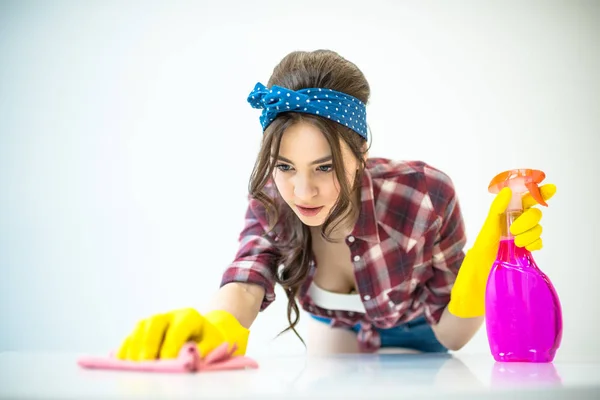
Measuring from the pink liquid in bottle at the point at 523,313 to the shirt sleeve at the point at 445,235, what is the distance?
363 millimetres

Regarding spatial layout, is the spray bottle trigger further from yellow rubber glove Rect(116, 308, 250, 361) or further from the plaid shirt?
yellow rubber glove Rect(116, 308, 250, 361)

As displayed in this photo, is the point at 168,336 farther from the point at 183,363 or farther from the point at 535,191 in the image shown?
the point at 535,191

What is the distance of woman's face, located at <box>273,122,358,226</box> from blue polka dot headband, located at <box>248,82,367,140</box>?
0.04 metres

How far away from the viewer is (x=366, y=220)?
1.16 m

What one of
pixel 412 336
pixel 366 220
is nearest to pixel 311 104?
pixel 366 220

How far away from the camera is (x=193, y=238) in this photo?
2.15m

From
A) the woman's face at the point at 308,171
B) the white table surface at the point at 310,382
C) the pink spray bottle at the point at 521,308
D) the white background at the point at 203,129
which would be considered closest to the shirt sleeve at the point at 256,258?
the woman's face at the point at 308,171

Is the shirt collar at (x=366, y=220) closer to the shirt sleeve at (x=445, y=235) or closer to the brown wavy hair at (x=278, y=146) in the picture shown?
the brown wavy hair at (x=278, y=146)

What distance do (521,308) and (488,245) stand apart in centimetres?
14

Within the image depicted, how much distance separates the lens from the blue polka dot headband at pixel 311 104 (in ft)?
3.16

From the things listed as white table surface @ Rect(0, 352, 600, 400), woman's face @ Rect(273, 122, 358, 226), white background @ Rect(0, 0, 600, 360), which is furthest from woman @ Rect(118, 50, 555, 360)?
white background @ Rect(0, 0, 600, 360)

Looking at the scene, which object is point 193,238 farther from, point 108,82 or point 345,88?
point 345,88

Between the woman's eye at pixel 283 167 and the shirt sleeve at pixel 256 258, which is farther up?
the woman's eye at pixel 283 167

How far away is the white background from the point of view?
6.88 ft
